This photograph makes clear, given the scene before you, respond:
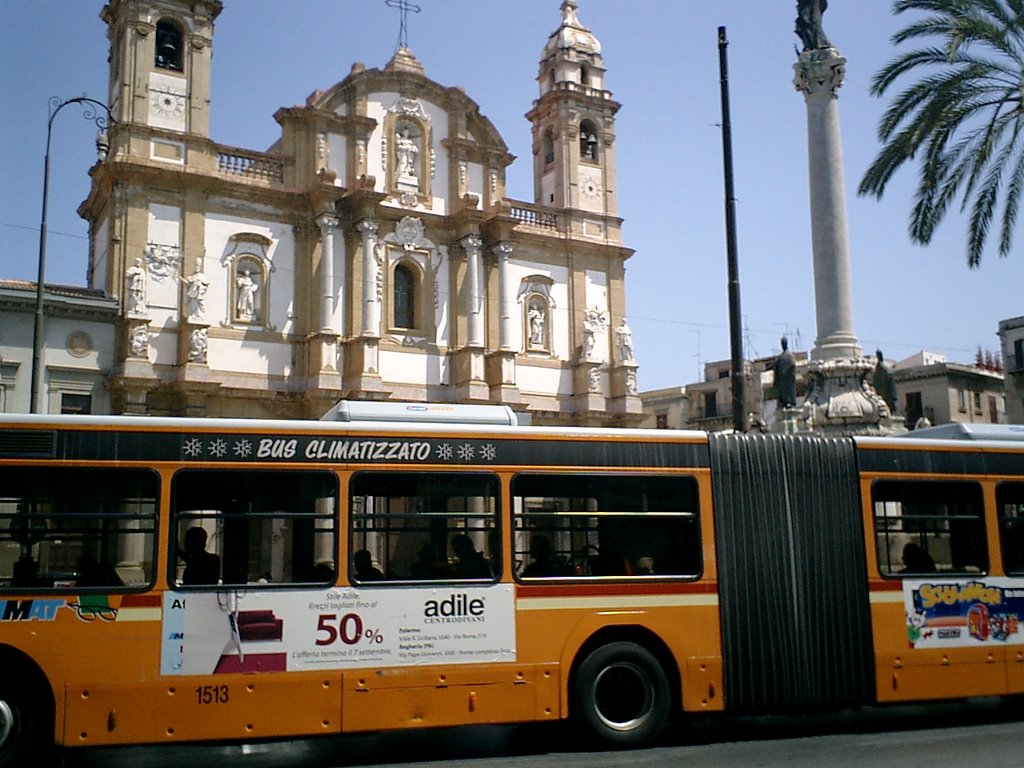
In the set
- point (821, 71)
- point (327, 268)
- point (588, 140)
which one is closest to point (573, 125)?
point (588, 140)

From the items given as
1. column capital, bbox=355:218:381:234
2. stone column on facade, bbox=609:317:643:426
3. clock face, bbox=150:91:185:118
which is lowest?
stone column on facade, bbox=609:317:643:426

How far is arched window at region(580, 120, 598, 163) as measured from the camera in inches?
1547

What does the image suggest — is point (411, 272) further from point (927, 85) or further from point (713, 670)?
point (713, 670)

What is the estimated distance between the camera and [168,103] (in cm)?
3094

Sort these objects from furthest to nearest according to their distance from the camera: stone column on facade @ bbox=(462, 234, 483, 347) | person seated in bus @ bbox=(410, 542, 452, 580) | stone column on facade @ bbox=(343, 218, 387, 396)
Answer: stone column on facade @ bbox=(462, 234, 483, 347) → stone column on facade @ bbox=(343, 218, 387, 396) → person seated in bus @ bbox=(410, 542, 452, 580)

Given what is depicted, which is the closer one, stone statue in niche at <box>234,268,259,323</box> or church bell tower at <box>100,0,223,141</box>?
church bell tower at <box>100,0,223,141</box>

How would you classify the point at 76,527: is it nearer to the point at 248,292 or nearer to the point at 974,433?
the point at 974,433

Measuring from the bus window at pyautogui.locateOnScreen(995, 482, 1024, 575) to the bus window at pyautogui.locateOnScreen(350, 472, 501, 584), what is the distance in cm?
517

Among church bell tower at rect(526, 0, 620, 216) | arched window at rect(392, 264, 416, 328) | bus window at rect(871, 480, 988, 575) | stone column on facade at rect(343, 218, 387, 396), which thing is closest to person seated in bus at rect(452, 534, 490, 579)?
bus window at rect(871, 480, 988, 575)

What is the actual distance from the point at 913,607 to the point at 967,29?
11.9 meters

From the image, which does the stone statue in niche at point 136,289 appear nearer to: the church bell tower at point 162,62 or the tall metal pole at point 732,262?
the church bell tower at point 162,62

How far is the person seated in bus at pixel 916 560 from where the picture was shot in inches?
409

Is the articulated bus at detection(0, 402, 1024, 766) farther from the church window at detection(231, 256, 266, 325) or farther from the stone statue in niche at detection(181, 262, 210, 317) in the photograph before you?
the church window at detection(231, 256, 266, 325)

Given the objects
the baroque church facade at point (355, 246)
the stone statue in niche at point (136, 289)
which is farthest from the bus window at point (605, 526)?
the stone statue in niche at point (136, 289)
